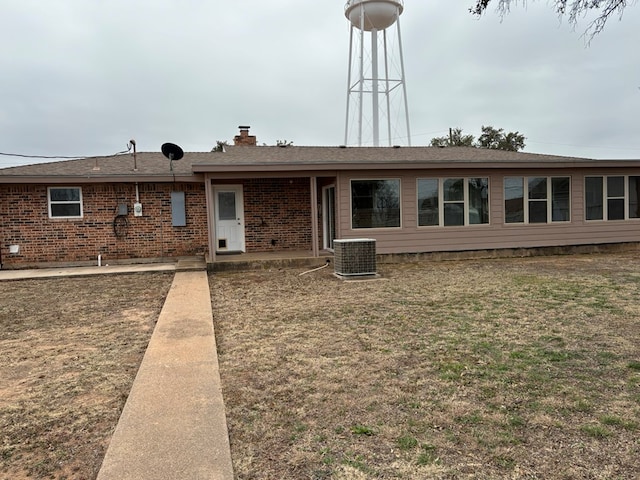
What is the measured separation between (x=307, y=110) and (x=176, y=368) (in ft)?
70.2

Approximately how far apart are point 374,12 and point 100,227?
16.7m

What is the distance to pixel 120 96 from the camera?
681 inches

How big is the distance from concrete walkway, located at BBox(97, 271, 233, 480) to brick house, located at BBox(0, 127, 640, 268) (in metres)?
6.19

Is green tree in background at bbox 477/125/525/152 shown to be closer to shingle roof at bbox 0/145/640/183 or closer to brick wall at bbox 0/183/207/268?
shingle roof at bbox 0/145/640/183

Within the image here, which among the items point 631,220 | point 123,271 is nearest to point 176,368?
point 123,271

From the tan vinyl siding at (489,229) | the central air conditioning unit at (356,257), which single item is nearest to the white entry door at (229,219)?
the tan vinyl siding at (489,229)

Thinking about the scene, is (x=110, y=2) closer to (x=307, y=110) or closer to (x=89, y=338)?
(x=89, y=338)

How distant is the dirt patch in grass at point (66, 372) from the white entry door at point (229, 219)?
4.56m

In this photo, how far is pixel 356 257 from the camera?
8883mm

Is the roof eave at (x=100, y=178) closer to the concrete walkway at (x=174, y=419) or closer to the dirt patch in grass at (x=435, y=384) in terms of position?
the dirt patch in grass at (x=435, y=384)

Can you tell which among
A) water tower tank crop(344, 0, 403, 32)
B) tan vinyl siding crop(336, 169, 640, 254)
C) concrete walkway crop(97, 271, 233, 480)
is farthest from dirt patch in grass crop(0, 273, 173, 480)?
water tower tank crop(344, 0, 403, 32)

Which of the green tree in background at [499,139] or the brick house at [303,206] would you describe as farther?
the green tree in background at [499,139]

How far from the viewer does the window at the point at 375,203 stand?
36.6 ft

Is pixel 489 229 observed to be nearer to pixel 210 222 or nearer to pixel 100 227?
pixel 210 222
